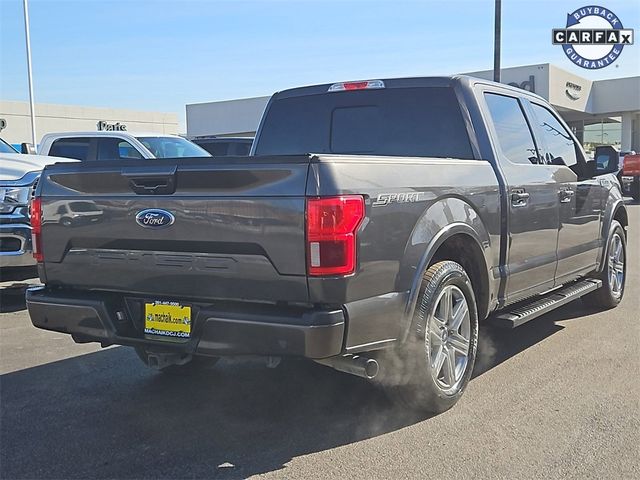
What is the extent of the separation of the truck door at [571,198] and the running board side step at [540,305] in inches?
4.3

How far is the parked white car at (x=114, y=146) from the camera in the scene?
414 inches

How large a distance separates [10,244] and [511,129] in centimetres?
488

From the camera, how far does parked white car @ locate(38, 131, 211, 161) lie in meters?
10.5

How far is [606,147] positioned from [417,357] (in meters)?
3.67

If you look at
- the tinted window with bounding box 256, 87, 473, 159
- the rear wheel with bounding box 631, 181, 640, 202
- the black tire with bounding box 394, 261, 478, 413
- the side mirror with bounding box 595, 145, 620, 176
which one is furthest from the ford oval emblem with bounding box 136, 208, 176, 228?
the rear wheel with bounding box 631, 181, 640, 202

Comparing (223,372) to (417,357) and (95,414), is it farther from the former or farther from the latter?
(417,357)

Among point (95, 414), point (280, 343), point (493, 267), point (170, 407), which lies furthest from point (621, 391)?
point (95, 414)

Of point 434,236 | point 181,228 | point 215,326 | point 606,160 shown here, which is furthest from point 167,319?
point 606,160

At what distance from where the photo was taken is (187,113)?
4519cm

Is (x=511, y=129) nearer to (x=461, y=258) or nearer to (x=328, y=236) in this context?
(x=461, y=258)

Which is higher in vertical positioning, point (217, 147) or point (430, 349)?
point (217, 147)

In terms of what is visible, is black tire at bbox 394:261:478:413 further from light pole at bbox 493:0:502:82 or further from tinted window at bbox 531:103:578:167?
light pole at bbox 493:0:502:82

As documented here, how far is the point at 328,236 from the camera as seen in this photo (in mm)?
3223

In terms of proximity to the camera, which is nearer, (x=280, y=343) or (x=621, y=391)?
(x=280, y=343)
